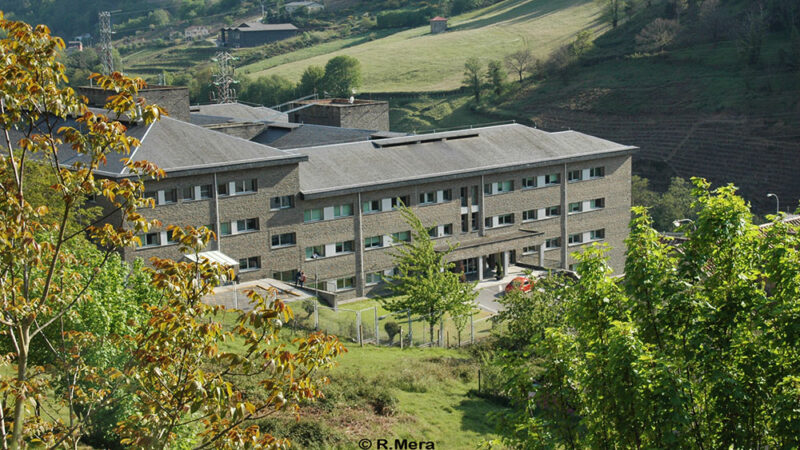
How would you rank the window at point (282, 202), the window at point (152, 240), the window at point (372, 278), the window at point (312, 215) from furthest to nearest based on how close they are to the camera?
the window at point (372, 278) → the window at point (312, 215) → the window at point (282, 202) → the window at point (152, 240)

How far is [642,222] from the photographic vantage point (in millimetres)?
18578

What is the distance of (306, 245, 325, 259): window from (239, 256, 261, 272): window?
11.0ft

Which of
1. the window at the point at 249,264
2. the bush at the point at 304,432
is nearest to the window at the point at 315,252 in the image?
the window at the point at 249,264

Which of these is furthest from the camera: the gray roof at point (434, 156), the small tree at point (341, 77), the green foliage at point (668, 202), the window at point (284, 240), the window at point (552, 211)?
the small tree at point (341, 77)

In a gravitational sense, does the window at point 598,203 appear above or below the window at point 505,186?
below

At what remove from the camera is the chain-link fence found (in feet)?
141

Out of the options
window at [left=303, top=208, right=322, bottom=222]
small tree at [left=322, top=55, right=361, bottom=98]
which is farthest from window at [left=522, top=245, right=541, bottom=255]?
small tree at [left=322, top=55, right=361, bottom=98]

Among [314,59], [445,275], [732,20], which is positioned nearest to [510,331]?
[445,275]

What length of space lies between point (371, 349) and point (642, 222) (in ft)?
78.8

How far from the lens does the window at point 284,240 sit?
56.6 m

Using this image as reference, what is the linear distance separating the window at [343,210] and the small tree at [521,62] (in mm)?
97762

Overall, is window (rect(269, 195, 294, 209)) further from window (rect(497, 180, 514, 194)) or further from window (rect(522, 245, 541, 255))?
window (rect(522, 245, 541, 255))

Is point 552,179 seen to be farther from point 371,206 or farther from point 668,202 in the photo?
point 668,202

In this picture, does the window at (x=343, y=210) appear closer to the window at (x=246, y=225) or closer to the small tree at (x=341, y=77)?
the window at (x=246, y=225)
